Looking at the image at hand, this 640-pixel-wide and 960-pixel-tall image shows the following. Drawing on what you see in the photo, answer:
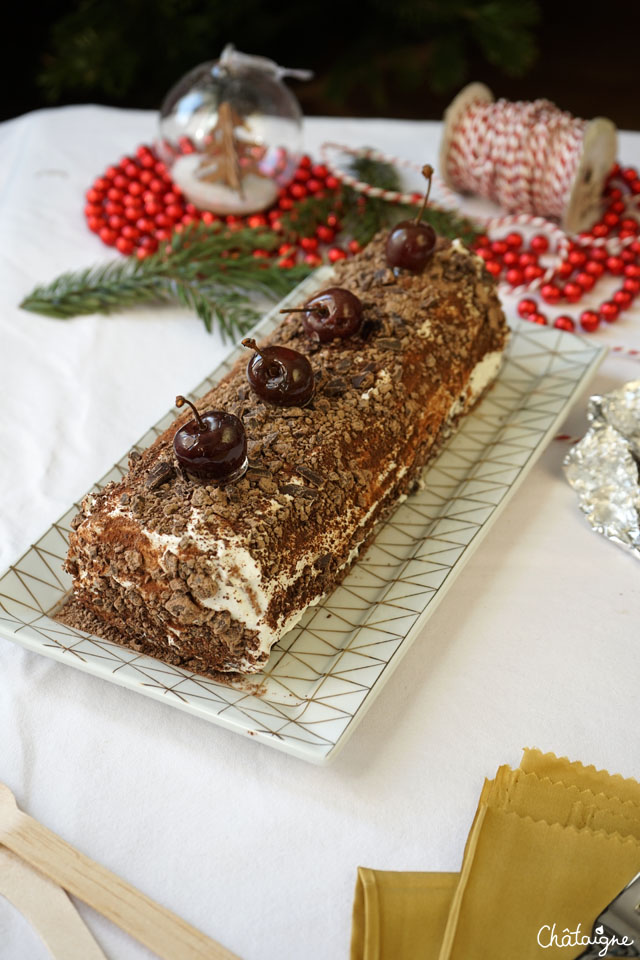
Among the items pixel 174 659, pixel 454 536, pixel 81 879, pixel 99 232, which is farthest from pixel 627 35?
pixel 81 879

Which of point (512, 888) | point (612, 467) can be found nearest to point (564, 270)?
point (612, 467)

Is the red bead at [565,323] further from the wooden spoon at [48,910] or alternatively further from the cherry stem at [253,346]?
the wooden spoon at [48,910]

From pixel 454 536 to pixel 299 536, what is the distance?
0.34 meters

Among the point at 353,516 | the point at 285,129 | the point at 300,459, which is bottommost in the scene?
the point at 353,516

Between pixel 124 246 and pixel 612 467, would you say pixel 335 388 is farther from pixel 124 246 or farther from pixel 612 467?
pixel 124 246

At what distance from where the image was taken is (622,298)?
2.30 m

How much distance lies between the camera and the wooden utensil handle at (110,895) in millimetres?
1209

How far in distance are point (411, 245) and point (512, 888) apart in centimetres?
118

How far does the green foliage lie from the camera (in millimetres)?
3203

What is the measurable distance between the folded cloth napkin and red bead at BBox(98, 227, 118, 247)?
1.75m

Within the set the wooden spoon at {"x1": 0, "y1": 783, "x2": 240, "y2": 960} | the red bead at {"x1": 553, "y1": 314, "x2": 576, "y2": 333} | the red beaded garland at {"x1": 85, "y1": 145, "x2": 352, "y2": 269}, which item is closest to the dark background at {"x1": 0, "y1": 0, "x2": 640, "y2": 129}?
the red beaded garland at {"x1": 85, "y1": 145, "x2": 352, "y2": 269}

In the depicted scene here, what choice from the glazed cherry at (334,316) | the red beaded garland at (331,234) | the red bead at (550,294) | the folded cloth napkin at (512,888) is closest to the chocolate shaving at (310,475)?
the glazed cherry at (334,316)

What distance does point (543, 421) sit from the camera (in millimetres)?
1947

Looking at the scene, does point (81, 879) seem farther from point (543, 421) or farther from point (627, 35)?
point (627, 35)
